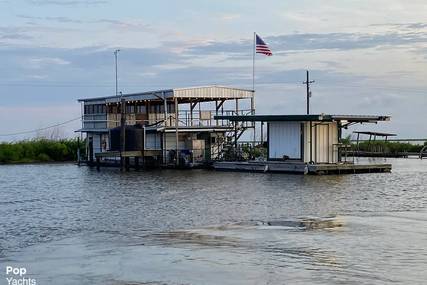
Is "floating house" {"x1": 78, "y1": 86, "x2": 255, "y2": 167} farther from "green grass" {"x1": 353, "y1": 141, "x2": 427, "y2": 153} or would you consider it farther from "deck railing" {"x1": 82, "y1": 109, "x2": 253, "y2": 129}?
"green grass" {"x1": 353, "y1": 141, "x2": 427, "y2": 153}

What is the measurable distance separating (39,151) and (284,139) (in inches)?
1518

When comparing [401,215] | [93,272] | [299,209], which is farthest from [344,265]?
[299,209]

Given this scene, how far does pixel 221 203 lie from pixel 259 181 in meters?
11.8

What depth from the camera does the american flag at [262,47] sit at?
178 feet

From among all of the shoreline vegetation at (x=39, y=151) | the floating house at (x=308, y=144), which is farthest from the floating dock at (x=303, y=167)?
the shoreline vegetation at (x=39, y=151)

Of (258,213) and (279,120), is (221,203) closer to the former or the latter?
(258,213)

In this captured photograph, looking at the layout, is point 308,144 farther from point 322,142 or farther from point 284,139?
point 284,139

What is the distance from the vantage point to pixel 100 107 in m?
63.4

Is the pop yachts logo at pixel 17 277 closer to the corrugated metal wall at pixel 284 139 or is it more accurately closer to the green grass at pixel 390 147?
the corrugated metal wall at pixel 284 139

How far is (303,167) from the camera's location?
45344mm

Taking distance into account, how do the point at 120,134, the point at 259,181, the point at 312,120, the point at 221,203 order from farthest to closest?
the point at 120,134 < the point at 312,120 < the point at 259,181 < the point at 221,203

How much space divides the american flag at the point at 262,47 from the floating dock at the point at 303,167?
9.14 meters

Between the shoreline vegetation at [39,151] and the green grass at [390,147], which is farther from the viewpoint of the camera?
the green grass at [390,147]

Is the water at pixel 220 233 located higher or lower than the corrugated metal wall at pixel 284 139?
lower
